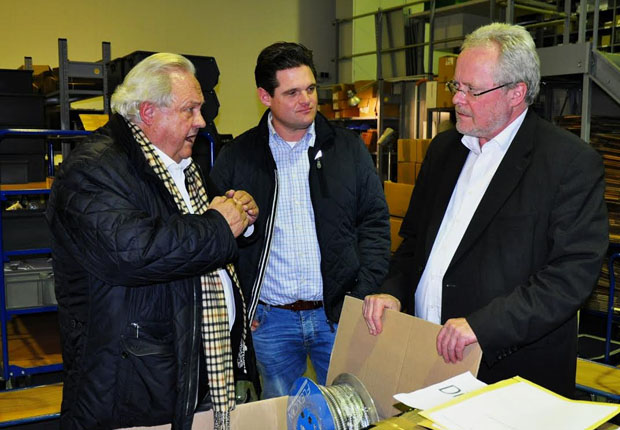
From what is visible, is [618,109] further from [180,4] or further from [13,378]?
[180,4]

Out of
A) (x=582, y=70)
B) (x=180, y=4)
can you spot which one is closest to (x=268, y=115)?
(x=582, y=70)

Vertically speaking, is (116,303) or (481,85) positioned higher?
(481,85)

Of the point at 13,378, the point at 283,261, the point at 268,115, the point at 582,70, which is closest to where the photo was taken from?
the point at 283,261

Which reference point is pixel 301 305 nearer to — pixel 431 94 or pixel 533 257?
pixel 533 257

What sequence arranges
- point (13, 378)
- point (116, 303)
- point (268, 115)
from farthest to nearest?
point (13, 378)
point (268, 115)
point (116, 303)

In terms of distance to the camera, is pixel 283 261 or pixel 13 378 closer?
pixel 283 261

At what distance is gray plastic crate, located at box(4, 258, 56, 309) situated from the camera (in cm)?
369

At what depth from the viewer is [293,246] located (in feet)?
7.14

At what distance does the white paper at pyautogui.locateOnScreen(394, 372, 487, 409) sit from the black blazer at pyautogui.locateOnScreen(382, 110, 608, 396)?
0.18 metres

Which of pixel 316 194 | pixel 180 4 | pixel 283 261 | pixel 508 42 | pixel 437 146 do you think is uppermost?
pixel 180 4

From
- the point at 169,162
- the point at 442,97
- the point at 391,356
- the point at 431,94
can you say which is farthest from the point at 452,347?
the point at 431,94

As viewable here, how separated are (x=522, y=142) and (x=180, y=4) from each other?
991 cm

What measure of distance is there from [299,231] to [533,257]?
2.87ft

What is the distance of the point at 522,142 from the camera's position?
1631 millimetres
